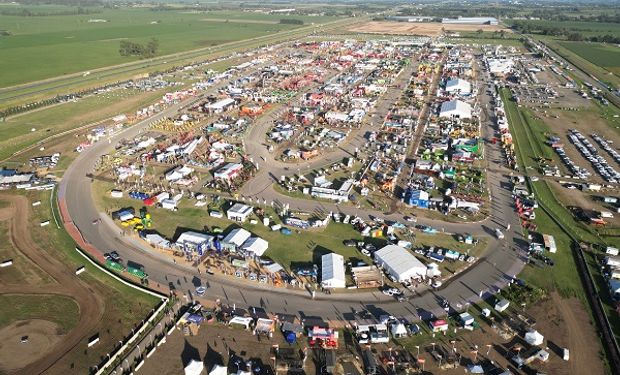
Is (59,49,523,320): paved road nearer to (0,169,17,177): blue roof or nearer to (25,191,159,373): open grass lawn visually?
(25,191,159,373): open grass lawn

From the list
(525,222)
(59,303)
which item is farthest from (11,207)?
(525,222)

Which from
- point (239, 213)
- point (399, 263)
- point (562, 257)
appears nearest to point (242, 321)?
point (399, 263)

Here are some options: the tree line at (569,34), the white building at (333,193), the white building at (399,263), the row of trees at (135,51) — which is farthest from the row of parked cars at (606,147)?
the tree line at (569,34)

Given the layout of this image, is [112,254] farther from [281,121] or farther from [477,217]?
[281,121]

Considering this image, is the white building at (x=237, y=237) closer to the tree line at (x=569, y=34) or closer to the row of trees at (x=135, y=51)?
the row of trees at (x=135, y=51)

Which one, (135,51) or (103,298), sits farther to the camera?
(135,51)

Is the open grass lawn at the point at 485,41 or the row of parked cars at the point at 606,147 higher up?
the open grass lawn at the point at 485,41

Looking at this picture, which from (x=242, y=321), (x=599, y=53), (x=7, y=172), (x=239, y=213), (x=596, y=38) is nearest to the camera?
(x=242, y=321)

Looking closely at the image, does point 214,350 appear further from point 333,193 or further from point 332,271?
point 333,193
